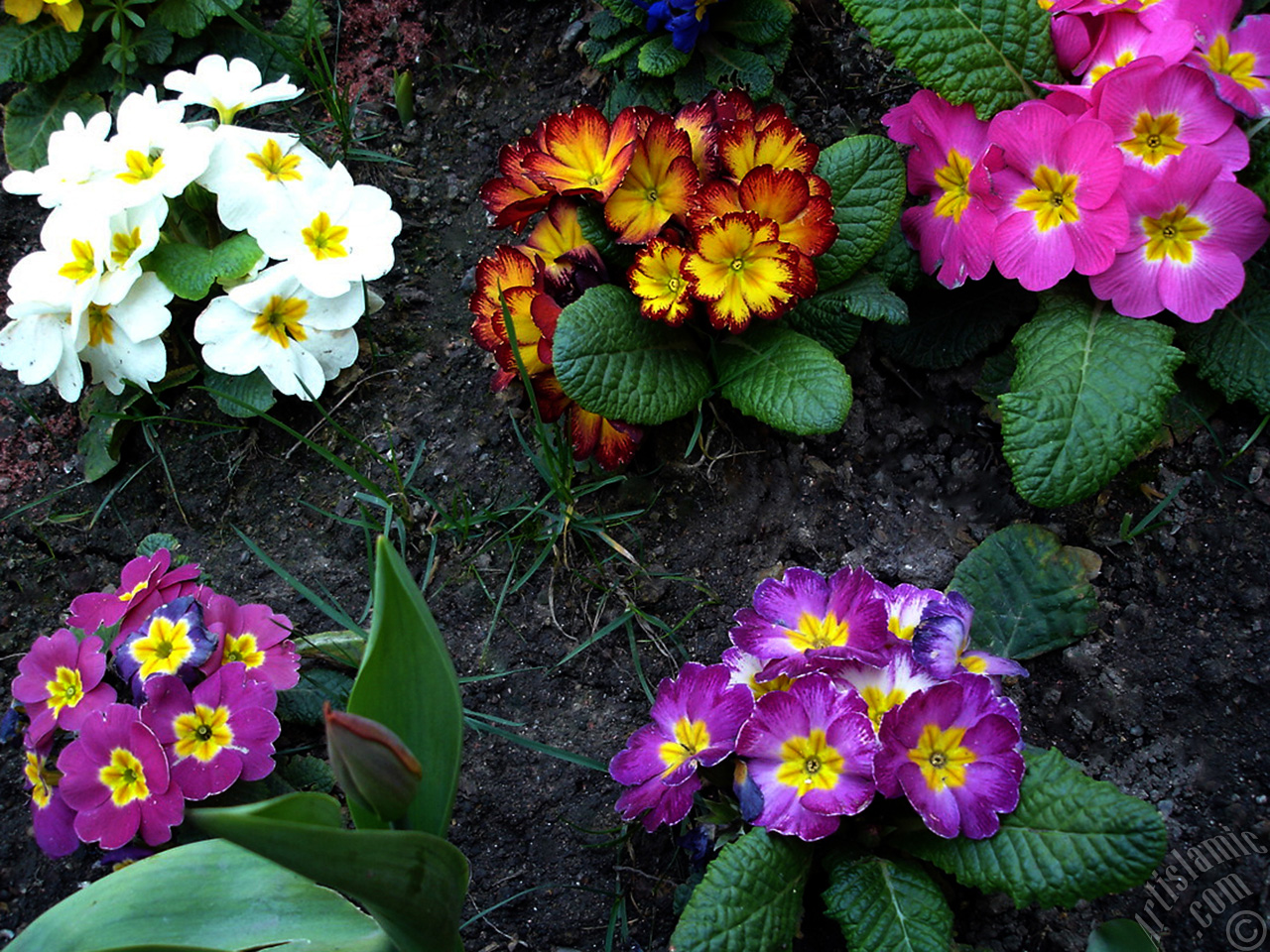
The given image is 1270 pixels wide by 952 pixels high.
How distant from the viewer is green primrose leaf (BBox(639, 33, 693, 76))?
5.85 feet

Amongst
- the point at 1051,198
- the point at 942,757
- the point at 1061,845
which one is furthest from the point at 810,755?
the point at 1051,198

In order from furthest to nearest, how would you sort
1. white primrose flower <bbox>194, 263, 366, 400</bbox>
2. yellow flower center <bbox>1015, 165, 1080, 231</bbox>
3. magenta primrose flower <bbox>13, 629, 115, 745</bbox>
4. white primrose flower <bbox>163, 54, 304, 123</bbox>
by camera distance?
white primrose flower <bbox>163, 54, 304, 123</bbox> < white primrose flower <bbox>194, 263, 366, 400</bbox> < yellow flower center <bbox>1015, 165, 1080, 231</bbox> < magenta primrose flower <bbox>13, 629, 115, 745</bbox>

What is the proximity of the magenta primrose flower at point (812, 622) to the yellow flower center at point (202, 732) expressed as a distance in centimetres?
65

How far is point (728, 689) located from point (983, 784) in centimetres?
31

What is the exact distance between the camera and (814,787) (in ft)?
3.90

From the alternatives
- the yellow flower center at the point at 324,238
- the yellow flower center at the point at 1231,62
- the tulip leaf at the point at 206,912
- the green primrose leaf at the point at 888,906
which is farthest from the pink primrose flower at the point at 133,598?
the yellow flower center at the point at 1231,62

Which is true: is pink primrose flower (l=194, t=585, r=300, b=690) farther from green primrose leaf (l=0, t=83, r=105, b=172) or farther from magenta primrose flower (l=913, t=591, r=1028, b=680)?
green primrose leaf (l=0, t=83, r=105, b=172)

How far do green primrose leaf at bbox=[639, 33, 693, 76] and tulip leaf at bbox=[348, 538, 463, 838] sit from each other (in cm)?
116

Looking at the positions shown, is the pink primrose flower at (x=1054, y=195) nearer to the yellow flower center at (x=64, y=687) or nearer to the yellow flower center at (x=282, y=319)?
the yellow flower center at (x=282, y=319)

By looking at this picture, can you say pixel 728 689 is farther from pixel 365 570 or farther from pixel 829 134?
pixel 829 134

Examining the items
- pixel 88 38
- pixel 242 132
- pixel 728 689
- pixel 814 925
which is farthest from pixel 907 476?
pixel 88 38

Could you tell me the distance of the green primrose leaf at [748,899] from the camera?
1139 millimetres
